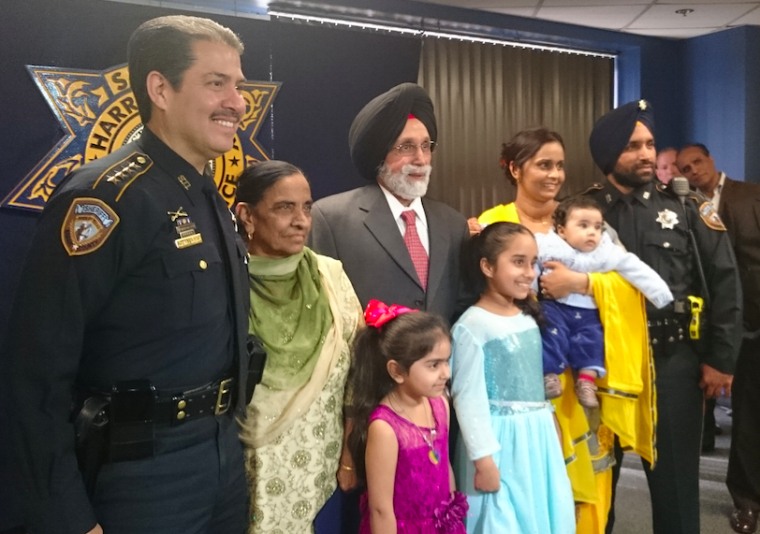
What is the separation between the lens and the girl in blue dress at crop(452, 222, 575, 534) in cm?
211

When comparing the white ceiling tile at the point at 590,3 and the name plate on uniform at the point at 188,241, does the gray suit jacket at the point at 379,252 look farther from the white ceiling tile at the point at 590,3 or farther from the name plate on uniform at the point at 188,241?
the white ceiling tile at the point at 590,3

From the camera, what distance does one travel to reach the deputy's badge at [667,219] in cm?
254

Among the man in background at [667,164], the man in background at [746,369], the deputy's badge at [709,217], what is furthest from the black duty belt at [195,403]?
the man in background at [667,164]

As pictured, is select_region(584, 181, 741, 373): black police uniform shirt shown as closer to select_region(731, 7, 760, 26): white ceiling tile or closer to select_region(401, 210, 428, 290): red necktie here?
select_region(401, 210, 428, 290): red necktie

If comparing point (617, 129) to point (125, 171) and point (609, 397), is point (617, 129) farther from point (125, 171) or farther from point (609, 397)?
point (125, 171)

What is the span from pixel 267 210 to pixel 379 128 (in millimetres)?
521

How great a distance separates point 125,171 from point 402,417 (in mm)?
1031

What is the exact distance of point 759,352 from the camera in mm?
3578

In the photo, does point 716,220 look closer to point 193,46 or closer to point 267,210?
point 267,210

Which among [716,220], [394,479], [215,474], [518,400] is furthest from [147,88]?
[716,220]

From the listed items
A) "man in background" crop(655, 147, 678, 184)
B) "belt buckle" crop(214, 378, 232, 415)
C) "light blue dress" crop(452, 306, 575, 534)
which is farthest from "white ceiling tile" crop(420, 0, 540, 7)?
"belt buckle" crop(214, 378, 232, 415)

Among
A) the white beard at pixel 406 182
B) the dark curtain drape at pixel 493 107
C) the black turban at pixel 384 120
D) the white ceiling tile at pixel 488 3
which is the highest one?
the white ceiling tile at pixel 488 3

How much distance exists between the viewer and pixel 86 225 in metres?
1.29

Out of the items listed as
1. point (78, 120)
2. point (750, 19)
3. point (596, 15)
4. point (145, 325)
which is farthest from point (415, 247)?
point (750, 19)
